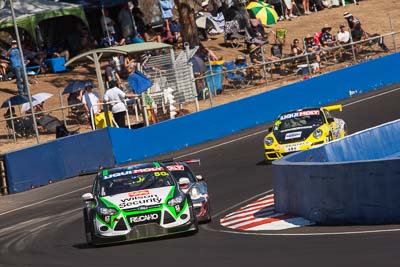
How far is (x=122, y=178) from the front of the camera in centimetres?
1741

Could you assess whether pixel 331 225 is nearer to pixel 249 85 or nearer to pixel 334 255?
pixel 334 255

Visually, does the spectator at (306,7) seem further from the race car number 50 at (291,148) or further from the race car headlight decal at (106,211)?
the race car headlight decal at (106,211)

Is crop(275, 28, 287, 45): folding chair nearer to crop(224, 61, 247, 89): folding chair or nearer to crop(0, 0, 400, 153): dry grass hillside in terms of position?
crop(0, 0, 400, 153): dry grass hillside

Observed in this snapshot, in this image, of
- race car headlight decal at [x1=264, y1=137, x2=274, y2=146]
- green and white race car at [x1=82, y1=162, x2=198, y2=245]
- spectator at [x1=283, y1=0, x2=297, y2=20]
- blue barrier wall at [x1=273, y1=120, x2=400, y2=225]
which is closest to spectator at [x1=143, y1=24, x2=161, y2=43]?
spectator at [x1=283, y1=0, x2=297, y2=20]

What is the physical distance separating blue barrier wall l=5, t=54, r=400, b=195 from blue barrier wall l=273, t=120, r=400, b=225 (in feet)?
34.7

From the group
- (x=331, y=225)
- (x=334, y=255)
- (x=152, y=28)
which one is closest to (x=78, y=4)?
(x=152, y=28)

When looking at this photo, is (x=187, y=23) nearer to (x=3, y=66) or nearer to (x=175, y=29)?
(x=175, y=29)

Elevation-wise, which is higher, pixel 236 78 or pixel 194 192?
pixel 236 78

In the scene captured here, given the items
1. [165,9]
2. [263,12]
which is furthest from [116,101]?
[263,12]

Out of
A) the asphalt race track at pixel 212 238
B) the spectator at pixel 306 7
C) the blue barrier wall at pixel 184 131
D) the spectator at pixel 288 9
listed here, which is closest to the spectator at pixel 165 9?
the spectator at pixel 288 9

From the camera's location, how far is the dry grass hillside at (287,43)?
3569 cm

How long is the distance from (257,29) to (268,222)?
26.8 m

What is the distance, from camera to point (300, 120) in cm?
2688

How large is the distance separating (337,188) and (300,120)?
11563mm
